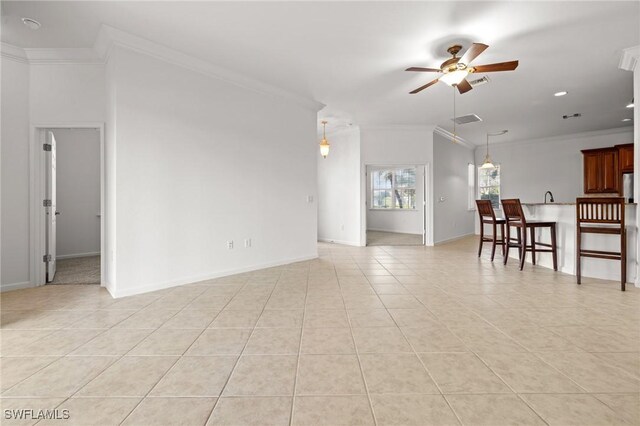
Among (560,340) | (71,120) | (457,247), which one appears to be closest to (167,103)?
(71,120)

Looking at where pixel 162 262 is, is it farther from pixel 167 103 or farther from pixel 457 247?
pixel 457 247

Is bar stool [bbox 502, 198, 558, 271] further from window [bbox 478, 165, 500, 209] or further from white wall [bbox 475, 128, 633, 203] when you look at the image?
window [bbox 478, 165, 500, 209]

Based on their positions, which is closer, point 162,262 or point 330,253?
point 162,262

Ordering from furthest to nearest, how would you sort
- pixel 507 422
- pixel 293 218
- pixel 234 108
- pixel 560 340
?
pixel 293 218, pixel 234 108, pixel 560 340, pixel 507 422

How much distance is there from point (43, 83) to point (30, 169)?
1073 mm

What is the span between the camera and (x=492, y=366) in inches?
70.1

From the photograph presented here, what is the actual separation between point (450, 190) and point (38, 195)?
8.36m

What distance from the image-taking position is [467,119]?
6.43 metres

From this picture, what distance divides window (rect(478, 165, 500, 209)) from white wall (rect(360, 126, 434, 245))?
334 centimetres

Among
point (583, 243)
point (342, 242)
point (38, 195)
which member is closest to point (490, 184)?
point (342, 242)

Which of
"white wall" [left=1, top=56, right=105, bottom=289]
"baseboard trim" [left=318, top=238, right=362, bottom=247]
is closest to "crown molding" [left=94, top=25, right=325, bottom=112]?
"white wall" [left=1, top=56, right=105, bottom=289]

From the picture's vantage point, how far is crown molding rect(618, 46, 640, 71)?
3561 millimetres

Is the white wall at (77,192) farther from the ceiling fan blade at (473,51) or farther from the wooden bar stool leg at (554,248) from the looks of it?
the wooden bar stool leg at (554,248)

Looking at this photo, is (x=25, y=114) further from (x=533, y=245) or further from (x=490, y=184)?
(x=490, y=184)
